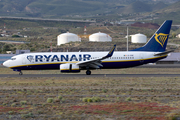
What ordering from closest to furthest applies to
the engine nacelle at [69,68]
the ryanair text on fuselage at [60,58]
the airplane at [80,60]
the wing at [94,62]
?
the wing at [94,62]
the engine nacelle at [69,68]
the airplane at [80,60]
the ryanair text on fuselage at [60,58]

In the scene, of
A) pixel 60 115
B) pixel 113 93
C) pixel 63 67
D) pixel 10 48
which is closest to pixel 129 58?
pixel 63 67

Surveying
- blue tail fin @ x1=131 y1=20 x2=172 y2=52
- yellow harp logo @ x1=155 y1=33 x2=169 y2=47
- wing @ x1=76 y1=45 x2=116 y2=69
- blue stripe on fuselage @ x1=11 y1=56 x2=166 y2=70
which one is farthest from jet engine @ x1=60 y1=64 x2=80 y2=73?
yellow harp logo @ x1=155 y1=33 x2=169 y2=47

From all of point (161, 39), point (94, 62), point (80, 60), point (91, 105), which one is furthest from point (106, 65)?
point (91, 105)

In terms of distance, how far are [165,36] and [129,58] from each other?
7.01 metres

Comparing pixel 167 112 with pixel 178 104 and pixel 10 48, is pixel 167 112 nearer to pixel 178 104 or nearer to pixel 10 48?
pixel 178 104

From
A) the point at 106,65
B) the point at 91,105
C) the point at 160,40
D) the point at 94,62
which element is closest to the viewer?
the point at 91,105

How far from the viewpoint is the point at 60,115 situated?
15672 millimetres

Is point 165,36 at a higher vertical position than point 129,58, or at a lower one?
higher

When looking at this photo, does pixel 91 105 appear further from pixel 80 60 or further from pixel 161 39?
pixel 161 39

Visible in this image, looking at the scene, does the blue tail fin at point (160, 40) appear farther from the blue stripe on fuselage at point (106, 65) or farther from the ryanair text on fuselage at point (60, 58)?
the ryanair text on fuselage at point (60, 58)

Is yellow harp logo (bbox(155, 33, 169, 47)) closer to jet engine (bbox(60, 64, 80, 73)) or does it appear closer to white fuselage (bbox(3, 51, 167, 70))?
white fuselage (bbox(3, 51, 167, 70))

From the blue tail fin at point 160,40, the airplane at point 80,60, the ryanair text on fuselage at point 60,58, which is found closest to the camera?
the airplane at point 80,60

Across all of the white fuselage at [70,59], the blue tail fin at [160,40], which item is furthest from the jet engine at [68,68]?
the blue tail fin at [160,40]

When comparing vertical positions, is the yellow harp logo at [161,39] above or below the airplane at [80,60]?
above
